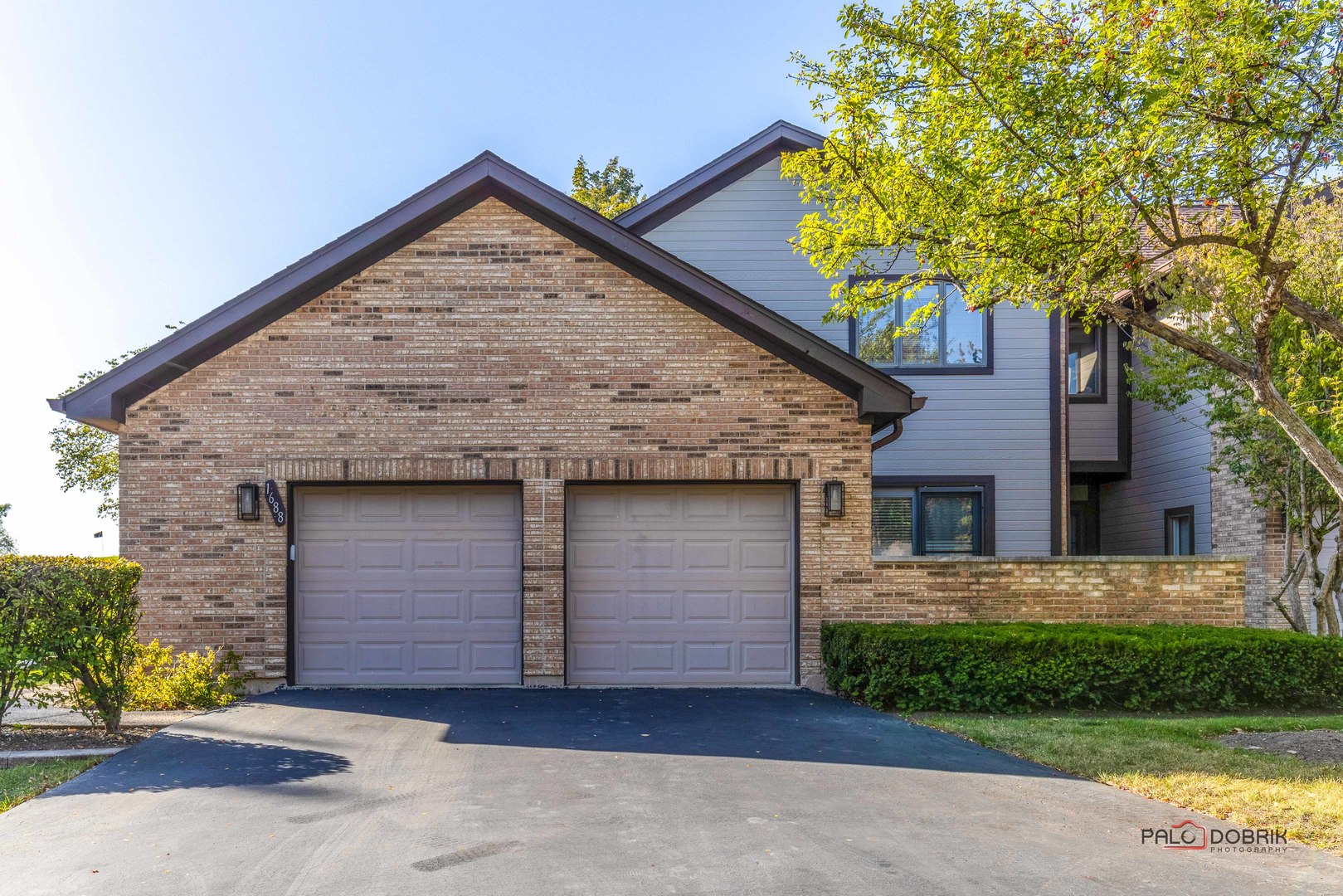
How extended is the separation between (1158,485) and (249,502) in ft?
48.1

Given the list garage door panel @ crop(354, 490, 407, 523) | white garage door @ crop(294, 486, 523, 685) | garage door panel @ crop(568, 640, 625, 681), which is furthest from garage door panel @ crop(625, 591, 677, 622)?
garage door panel @ crop(354, 490, 407, 523)

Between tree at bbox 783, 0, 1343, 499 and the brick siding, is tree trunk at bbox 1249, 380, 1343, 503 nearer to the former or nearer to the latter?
tree at bbox 783, 0, 1343, 499

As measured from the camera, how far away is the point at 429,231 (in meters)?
11.5

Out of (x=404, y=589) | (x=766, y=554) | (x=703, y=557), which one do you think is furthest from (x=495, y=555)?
(x=766, y=554)

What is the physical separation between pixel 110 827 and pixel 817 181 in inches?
360

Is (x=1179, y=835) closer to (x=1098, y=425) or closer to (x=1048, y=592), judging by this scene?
(x=1048, y=592)

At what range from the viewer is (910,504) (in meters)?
15.1

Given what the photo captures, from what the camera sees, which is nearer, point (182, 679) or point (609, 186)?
point (182, 679)

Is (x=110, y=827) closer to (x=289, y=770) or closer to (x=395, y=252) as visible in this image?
(x=289, y=770)

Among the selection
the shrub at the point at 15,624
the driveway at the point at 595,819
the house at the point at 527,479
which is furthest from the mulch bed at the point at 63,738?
the house at the point at 527,479

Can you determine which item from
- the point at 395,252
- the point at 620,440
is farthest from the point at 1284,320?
the point at 395,252

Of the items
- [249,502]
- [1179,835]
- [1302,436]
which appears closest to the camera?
[1179,835]

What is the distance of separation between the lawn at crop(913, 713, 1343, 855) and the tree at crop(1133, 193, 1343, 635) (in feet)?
12.8

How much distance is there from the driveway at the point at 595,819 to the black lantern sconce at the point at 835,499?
2.79m
